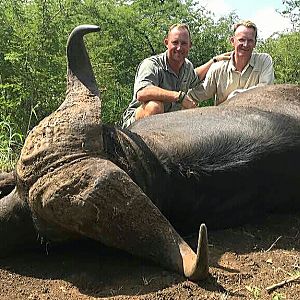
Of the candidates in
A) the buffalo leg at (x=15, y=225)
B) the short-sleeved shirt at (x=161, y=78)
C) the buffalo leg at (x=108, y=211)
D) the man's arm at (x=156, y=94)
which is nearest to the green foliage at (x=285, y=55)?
the short-sleeved shirt at (x=161, y=78)

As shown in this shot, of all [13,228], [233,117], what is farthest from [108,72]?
[13,228]

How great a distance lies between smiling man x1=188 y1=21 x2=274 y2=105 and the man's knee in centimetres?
85

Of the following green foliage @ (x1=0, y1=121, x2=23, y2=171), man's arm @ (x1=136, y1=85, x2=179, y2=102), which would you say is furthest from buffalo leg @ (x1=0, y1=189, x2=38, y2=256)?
man's arm @ (x1=136, y1=85, x2=179, y2=102)

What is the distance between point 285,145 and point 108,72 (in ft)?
25.8

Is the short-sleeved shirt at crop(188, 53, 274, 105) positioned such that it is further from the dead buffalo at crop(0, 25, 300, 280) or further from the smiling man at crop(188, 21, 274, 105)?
the dead buffalo at crop(0, 25, 300, 280)

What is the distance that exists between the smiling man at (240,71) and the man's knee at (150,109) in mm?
847

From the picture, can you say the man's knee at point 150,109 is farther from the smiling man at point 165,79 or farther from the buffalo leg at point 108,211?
the buffalo leg at point 108,211

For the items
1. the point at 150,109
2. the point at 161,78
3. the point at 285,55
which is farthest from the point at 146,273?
the point at 285,55

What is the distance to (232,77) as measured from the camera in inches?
299

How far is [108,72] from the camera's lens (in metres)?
12.4

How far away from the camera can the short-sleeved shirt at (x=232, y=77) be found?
751 centimetres

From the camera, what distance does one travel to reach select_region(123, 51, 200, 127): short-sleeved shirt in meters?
7.41

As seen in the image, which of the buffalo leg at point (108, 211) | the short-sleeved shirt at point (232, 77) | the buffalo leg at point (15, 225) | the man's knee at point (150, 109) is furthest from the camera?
the short-sleeved shirt at point (232, 77)

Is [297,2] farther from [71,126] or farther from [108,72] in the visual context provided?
[71,126]
